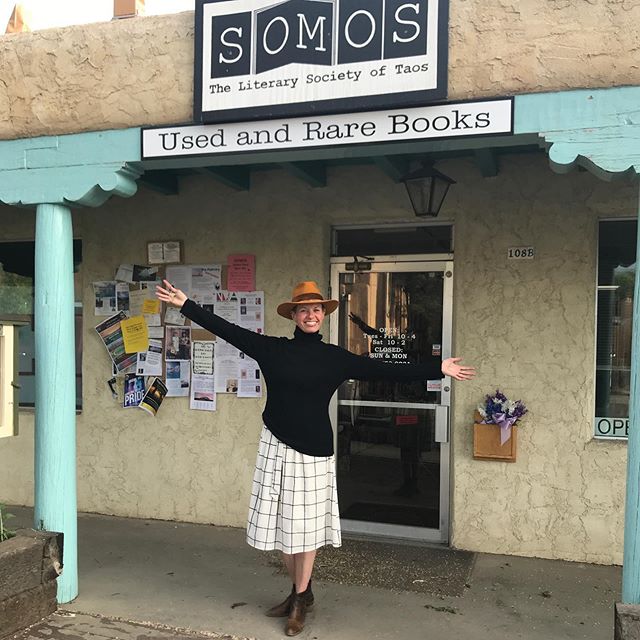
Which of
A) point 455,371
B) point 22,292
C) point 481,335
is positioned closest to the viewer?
point 455,371

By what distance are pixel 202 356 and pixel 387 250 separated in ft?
5.72

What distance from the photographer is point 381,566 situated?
14.6 feet

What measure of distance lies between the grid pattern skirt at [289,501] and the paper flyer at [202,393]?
1.93m

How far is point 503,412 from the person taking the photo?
460 centimetres

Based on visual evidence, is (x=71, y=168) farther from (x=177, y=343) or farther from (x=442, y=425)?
(x=442, y=425)

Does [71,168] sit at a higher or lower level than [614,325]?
higher

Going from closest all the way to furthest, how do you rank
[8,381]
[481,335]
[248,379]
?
[8,381] < [481,335] < [248,379]

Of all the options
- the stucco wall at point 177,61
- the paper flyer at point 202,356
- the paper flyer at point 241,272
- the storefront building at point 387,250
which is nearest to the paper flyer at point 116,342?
the storefront building at point 387,250

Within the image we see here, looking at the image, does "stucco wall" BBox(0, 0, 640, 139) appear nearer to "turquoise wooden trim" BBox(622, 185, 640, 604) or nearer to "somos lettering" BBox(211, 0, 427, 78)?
"somos lettering" BBox(211, 0, 427, 78)

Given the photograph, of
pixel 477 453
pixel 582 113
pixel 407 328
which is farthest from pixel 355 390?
pixel 582 113

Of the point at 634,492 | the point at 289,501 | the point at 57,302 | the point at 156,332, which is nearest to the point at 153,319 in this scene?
the point at 156,332

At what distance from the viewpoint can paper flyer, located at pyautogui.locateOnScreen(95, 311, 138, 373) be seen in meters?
5.57

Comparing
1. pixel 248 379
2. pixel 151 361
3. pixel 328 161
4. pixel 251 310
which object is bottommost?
pixel 248 379

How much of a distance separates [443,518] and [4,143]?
3966mm
